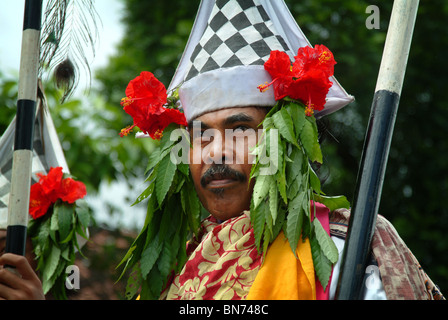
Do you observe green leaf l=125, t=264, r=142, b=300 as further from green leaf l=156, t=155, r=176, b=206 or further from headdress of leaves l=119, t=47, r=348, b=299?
green leaf l=156, t=155, r=176, b=206

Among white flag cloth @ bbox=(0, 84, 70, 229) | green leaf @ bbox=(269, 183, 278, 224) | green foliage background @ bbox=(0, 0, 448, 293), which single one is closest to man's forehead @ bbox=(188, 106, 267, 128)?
green leaf @ bbox=(269, 183, 278, 224)

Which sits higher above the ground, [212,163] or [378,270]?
[212,163]

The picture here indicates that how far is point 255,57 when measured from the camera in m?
2.81

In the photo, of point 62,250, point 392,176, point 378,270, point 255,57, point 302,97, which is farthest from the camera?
point 392,176

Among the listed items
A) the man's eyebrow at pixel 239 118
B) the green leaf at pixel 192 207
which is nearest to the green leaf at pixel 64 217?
the green leaf at pixel 192 207

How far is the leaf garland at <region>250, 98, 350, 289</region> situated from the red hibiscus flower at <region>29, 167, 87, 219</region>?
1.35 metres

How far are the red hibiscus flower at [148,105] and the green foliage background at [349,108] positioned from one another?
3368 mm

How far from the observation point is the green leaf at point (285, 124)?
2.49 metres

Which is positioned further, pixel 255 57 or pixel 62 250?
pixel 62 250

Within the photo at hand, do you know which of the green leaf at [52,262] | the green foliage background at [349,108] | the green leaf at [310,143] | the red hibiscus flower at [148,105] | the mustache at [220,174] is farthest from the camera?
the green foliage background at [349,108]

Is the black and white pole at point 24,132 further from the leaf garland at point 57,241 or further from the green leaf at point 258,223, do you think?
the leaf garland at point 57,241

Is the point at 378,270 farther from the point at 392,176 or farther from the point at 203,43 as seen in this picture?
the point at 392,176
